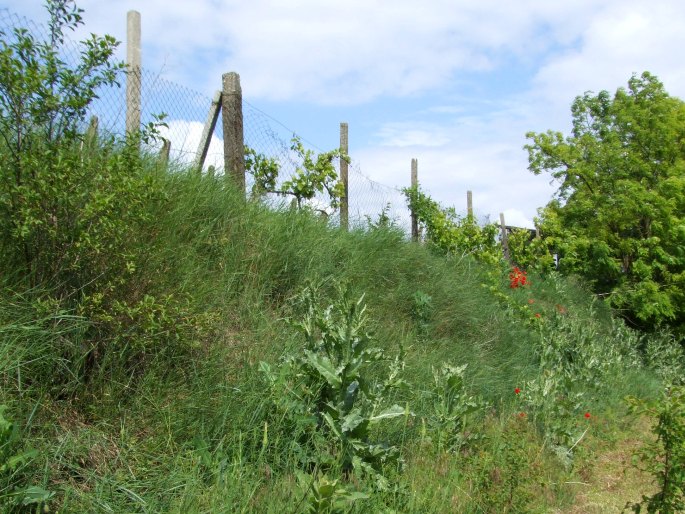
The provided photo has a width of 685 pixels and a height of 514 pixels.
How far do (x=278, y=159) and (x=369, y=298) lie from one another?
2413 mm

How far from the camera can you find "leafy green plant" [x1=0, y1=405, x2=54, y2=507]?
2.70m

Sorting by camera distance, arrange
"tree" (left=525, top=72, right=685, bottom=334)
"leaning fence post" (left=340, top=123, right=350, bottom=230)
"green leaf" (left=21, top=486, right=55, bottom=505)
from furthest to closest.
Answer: "tree" (left=525, top=72, right=685, bottom=334) → "leaning fence post" (left=340, top=123, right=350, bottom=230) → "green leaf" (left=21, top=486, right=55, bottom=505)

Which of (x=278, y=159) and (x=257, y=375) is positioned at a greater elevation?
(x=278, y=159)

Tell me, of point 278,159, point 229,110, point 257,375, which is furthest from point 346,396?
point 278,159

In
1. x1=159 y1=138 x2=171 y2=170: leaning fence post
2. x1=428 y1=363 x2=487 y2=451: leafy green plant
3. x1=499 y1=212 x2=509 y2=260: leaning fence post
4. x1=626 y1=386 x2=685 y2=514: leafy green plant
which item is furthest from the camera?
x1=499 y1=212 x2=509 y2=260: leaning fence post

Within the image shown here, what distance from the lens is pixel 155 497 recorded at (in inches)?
122

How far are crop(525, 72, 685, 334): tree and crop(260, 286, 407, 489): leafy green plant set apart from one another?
31.0ft

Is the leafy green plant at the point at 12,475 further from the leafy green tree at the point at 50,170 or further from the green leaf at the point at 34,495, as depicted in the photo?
the leafy green tree at the point at 50,170

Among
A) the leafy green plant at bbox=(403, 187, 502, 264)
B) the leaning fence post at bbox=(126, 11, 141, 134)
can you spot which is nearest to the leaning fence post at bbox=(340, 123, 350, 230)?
the leafy green plant at bbox=(403, 187, 502, 264)

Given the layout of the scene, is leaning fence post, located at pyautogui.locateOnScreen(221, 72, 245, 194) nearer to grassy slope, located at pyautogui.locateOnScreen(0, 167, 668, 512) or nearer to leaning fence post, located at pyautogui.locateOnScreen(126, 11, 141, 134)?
grassy slope, located at pyautogui.locateOnScreen(0, 167, 668, 512)

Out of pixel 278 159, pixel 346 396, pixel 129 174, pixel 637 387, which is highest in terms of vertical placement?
pixel 278 159

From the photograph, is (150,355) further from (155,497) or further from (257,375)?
(155,497)

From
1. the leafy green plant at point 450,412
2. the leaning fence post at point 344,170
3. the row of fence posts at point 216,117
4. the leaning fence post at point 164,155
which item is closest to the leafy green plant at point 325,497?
the leafy green plant at point 450,412

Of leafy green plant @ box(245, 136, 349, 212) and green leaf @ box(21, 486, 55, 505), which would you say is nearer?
green leaf @ box(21, 486, 55, 505)
